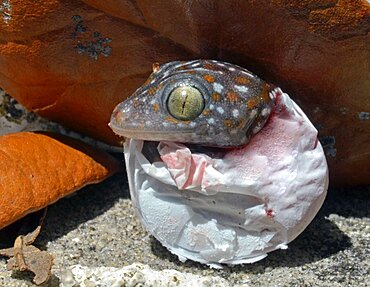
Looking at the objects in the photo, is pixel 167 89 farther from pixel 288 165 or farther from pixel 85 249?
pixel 85 249

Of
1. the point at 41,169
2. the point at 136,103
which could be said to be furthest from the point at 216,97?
the point at 41,169

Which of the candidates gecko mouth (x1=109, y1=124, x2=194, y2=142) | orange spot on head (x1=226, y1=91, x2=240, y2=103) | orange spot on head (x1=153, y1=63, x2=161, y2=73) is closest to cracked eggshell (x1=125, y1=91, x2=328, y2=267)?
gecko mouth (x1=109, y1=124, x2=194, y2=142)

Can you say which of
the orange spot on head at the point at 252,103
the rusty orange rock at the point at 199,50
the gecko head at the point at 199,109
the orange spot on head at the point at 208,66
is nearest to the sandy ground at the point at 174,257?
the rusty orange rock at the point at 199,50

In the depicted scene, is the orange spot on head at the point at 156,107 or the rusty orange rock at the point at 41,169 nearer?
the orange spot on head at the point at 156,107

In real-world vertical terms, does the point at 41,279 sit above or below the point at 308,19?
below

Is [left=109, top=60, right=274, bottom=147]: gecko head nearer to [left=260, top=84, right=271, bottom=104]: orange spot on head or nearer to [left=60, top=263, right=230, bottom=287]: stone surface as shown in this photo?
[left=260, top=84, right=271, bottom=104]: orange spot on head

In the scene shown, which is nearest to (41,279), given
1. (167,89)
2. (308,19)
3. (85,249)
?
(85,249)

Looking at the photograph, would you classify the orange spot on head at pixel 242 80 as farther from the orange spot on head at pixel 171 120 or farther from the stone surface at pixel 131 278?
the stone surface at pixel 131 278
